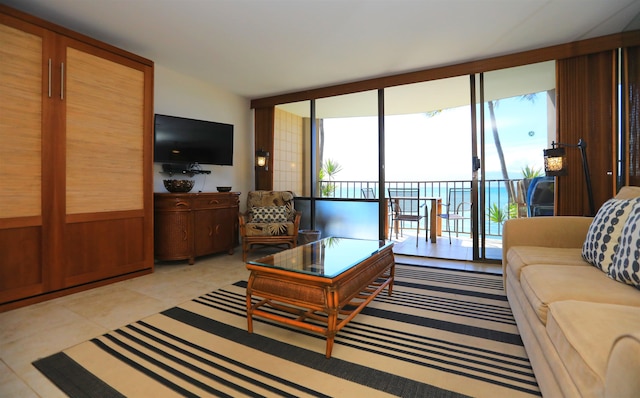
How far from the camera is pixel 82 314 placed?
7.10 feet

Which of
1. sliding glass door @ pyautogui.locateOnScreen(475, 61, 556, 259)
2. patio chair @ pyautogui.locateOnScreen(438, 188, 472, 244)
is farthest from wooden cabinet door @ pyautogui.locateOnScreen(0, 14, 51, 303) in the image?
patio chair @ pyautogui.locateOnScreen(438, 188, 472, 244)

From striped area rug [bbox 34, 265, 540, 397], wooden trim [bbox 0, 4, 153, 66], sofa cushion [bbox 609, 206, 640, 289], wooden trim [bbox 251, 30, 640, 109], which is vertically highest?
wooden trim [bbox 251, 30, 640, 109]

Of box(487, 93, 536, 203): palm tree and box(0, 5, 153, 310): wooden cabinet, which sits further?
box(487, 93, 536, 203): palm tree

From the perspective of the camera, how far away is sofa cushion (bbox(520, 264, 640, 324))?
123 centimetres

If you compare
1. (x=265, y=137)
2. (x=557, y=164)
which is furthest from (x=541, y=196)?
(x=265, y=137)

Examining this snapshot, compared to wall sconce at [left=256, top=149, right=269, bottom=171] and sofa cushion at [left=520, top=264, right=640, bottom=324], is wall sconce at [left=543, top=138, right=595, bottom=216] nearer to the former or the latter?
sofa cushion at [left=520, top=264, right=640, bottom=324]

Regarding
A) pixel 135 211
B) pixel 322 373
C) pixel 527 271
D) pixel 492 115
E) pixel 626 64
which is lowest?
pixel 322 373

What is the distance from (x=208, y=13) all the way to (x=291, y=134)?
2530mm

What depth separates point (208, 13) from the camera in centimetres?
260

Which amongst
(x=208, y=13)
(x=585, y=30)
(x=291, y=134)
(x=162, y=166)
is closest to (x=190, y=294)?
(x=162, y=166)

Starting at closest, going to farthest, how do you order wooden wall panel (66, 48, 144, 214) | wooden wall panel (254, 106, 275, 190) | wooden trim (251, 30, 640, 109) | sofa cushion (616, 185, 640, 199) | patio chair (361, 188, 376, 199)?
1. sofa cushion (616, 185, 640, 199)
2. wooden wall panel (66, 48, 144, 214)
3. wooden trim (251, 30, 640, 109)
4. patio chair (361, 188, 376, 199)
5. wooden wall panel (254, 106, 275, 190)

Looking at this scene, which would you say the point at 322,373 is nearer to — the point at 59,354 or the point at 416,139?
the point at 59,354

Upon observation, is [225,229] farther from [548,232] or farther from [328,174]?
[548,232]

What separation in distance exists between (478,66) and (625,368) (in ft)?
12.1
